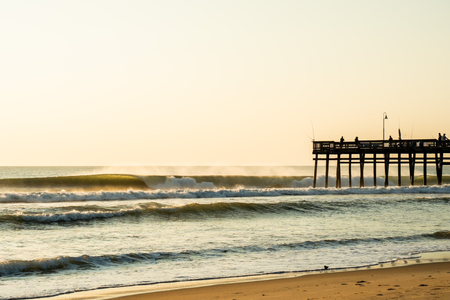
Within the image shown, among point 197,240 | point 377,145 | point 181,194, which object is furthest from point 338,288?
point 377,145

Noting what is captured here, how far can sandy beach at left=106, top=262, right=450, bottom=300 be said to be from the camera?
32.8 feet

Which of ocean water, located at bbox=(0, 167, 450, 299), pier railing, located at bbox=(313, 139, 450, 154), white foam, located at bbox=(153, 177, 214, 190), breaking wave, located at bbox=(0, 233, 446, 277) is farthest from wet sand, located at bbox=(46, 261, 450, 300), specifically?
white foam, located at bbox=(153, 177, 214, 190)

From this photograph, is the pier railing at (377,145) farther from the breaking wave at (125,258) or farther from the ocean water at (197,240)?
the breaking wave at (125,258)

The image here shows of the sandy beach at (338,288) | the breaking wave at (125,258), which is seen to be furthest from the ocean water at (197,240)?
the sandy beach at (338,288)

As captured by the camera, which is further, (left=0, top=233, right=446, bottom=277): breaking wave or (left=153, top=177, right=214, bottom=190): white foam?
(left=153, top=177, right=214, bottom=190): white foam

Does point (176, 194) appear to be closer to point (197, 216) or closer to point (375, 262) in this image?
point (197, 216)

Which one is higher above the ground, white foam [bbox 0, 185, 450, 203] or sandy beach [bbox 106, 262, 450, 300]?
white foam [bbox 0, 185, 450, 203]

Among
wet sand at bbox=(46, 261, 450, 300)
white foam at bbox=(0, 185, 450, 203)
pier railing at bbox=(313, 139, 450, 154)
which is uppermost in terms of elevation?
pier railing at bbox=(313, 139, 450, 154)

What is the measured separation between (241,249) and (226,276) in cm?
356

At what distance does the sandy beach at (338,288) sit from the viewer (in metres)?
10.0

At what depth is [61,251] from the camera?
50.6 ft

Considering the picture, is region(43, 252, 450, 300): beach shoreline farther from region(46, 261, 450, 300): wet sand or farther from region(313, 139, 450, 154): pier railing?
region(313, 139, 450, 154): pier railing

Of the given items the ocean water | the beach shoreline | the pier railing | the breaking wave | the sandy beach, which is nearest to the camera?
the sandy beach

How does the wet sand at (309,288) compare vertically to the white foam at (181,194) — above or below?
below
